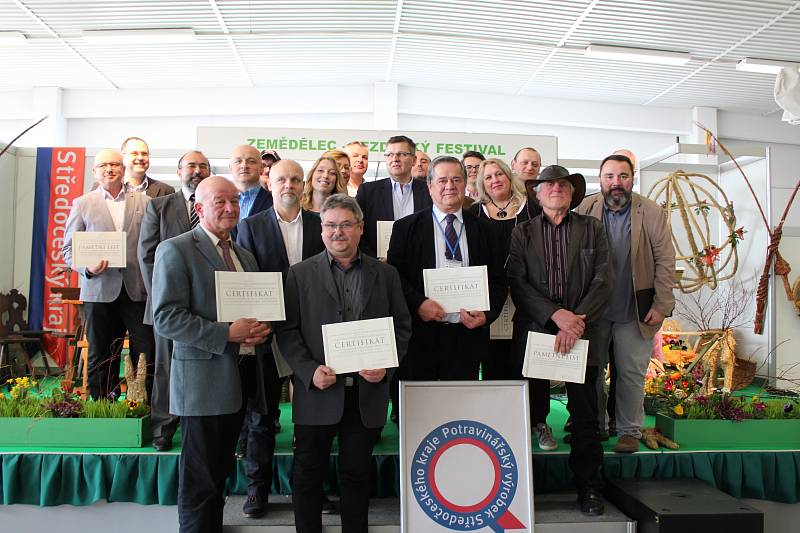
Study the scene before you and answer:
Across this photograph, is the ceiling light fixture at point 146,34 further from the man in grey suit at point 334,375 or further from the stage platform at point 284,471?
the man in grey suit at point 334,375

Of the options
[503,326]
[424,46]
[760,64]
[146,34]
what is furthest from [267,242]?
[760,64]

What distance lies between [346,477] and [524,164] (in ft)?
7.43

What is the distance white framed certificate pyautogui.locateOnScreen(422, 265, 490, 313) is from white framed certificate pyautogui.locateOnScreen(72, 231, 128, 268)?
1907 mm

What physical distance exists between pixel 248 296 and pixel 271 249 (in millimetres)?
510

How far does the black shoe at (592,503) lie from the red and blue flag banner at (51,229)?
5.85 metres

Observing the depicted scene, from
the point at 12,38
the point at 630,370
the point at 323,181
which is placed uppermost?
the point at 12,38

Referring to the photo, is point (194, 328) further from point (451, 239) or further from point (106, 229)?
point (106, 229)

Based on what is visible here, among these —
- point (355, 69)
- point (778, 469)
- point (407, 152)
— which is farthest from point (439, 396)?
point (355, 69)

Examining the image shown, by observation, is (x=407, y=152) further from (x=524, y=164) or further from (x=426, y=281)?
Answer: (x=426, y=281)

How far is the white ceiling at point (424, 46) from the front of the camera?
8.17 meters

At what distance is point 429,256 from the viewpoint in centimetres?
310

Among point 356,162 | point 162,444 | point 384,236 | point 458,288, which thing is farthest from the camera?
point 356,162

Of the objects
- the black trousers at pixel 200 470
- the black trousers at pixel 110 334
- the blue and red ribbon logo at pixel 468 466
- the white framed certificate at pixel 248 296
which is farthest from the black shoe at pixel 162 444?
the blue and red ribbon logo at pixel 468 466

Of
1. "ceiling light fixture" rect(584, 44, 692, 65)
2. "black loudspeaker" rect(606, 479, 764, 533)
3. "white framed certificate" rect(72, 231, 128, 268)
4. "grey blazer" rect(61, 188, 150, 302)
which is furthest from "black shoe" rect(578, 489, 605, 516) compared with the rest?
"ceiling light fixture" rect(584, 44, 692, 65)
